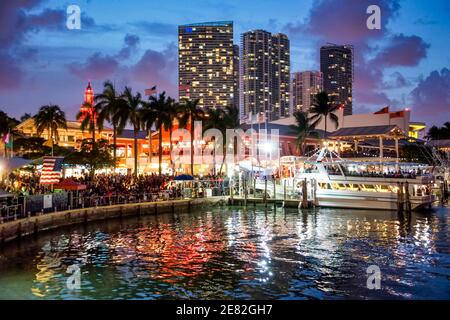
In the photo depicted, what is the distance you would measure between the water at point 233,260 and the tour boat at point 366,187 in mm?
8048

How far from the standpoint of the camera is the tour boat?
51156 millimetres

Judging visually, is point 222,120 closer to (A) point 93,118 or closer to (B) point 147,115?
(B) point 147,115

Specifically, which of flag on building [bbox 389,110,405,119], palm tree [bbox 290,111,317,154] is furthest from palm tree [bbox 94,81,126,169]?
flag on building [bbox 389,110,405,119]

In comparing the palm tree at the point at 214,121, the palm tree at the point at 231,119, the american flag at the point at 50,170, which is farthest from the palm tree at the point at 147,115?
the american flag at the point at 50,170

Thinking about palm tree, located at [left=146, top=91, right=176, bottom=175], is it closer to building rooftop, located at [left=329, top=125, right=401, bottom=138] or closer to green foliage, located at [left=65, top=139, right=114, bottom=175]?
green foliage, located at [left=65, top=139, right=114, bottom=175]

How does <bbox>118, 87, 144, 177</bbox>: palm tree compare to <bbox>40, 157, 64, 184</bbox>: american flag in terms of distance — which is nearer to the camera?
<bbox>40, 157, 64, 184</bbox>: american flag

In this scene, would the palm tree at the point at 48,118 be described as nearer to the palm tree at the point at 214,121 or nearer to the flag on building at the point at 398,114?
the palm tree at the point at 214,121

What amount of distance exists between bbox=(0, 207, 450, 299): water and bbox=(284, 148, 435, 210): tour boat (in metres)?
8.05

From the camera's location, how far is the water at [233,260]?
827 inches
